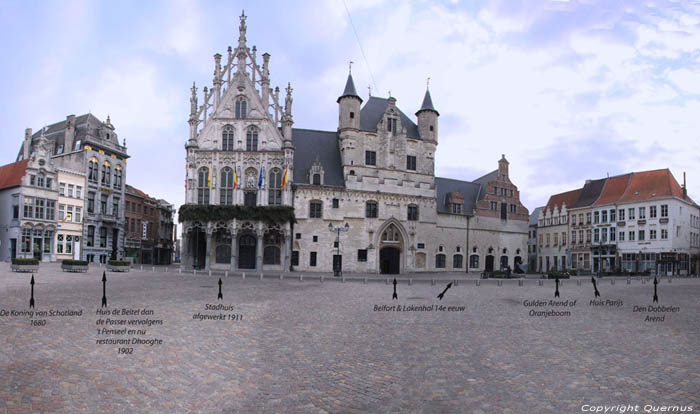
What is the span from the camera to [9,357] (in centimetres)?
855

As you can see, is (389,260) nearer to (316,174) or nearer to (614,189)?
(316,174)

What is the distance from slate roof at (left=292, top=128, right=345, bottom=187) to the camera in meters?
49.6

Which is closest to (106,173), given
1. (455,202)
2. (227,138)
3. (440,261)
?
(227,138)

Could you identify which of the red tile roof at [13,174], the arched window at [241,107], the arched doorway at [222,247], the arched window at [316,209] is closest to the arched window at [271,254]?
the arched doorway at [222,247]

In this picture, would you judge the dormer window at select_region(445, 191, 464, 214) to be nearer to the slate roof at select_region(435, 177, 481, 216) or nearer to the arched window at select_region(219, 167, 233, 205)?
the slate roof at select_region(435, 177, 481, 216)

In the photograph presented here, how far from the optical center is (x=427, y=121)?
53.8m

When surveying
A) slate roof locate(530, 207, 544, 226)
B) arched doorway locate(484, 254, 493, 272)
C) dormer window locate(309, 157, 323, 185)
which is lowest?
arched doorway locate(484, 254, 493, 272)

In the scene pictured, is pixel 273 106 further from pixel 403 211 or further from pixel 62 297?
pixel 62 297

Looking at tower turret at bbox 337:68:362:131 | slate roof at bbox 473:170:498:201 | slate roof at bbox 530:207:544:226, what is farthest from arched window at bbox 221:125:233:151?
slate roof at bbox 530:207:544:226

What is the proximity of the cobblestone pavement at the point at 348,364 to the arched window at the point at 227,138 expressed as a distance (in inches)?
1318

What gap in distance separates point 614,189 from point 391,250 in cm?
3661

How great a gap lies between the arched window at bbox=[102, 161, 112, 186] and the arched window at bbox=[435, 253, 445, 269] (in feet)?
137

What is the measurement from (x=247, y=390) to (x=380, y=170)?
4452 cm

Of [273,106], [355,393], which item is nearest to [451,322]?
[355,393]
